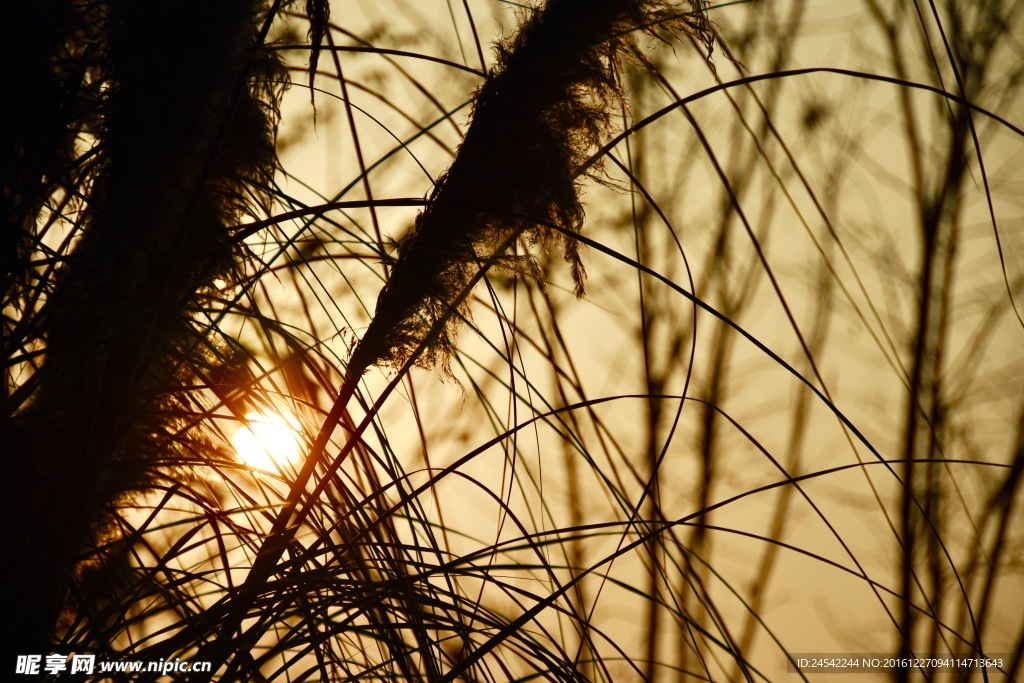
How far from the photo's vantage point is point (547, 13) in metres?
0.43

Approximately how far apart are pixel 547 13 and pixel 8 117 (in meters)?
0.38

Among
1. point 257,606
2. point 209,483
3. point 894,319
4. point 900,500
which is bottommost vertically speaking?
point 257,606

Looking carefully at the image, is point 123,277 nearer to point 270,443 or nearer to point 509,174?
point 270,443

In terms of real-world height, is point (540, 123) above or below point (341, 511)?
above

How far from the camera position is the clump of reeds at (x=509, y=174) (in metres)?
0.43

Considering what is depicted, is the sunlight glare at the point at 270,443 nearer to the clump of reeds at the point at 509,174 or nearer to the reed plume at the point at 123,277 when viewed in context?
the reed plume at the point at 123,277

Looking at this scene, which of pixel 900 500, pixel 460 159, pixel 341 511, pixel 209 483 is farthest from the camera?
pixel 900 500

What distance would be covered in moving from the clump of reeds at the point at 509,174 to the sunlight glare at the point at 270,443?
164mm

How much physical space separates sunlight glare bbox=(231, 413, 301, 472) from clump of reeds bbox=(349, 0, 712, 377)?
0.16 meters

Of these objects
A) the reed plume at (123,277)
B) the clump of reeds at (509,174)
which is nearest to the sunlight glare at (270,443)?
the reed plume at (123,277)

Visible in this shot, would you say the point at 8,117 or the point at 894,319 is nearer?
the point at 8,117

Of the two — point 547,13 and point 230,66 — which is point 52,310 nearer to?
point 230,66

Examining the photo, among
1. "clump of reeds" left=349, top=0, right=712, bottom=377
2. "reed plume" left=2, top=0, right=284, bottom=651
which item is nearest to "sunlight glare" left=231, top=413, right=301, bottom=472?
"reed plume" left=2, top=0, right=284, bottom=651

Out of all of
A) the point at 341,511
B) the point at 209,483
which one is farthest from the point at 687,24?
the point at 209,483
